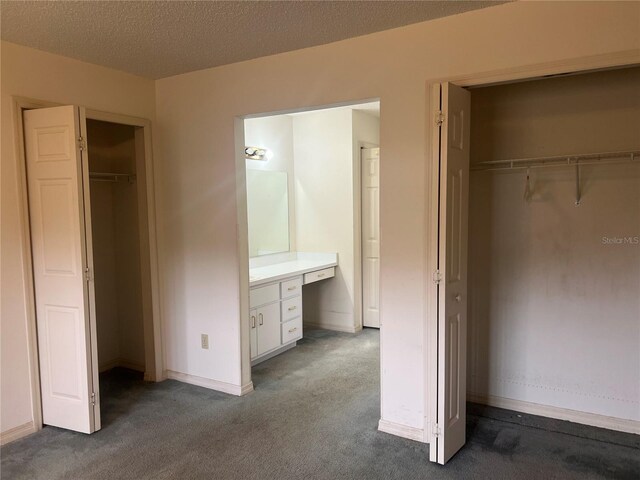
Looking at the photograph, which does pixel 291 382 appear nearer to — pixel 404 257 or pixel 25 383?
pixel 404 257

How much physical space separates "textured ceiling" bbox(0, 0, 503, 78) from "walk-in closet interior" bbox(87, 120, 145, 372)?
3.02 ft

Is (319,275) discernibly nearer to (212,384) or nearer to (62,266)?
(212,384)

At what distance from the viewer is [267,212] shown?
504cm

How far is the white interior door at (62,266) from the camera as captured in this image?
9.37 ft

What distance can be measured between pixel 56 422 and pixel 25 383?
0.32 meters

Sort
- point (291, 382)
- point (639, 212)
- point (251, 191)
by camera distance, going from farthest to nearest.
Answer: point (251, 191) → point (291, 382) → point (639, 212)

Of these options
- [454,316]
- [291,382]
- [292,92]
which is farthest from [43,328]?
[454,316]

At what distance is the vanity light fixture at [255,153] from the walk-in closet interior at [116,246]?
Result: 116cm

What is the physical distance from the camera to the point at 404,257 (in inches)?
111

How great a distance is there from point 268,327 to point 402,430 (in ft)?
5.74

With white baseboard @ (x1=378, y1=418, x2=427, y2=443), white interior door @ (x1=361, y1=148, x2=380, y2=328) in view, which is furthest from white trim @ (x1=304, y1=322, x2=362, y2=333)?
white baseboard @ (x1=378, y1=418, x2=427, y2=443)

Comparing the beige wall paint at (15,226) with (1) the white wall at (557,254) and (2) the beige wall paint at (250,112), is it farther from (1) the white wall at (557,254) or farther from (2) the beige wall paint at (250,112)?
(1) the white wall at (557,254)

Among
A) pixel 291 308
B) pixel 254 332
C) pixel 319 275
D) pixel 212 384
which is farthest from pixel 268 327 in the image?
pixel 319 275

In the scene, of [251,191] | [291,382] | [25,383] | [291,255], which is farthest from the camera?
[291,255]
